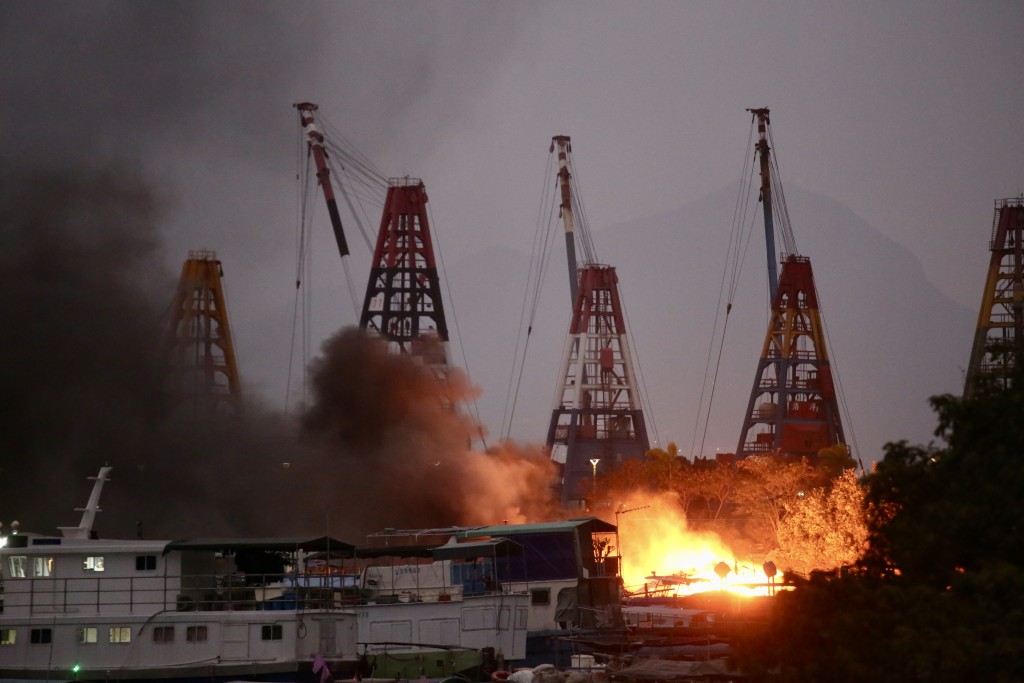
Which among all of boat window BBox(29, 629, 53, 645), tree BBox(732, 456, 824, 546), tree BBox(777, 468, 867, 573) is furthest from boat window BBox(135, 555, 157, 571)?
tree BBox(732, 456, 824, 546)

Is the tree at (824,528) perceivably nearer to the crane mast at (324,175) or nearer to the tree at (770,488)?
the tree at (770,488)

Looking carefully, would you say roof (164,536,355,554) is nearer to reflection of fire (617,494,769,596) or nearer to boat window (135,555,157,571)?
boat window (135,555,157,571)

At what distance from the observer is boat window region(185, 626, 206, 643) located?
42.7m

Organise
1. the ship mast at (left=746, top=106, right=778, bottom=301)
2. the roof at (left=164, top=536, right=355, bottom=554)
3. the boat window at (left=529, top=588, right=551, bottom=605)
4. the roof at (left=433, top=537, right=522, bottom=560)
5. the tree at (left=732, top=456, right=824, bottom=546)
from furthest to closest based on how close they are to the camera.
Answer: the ship mast at (left=746, top=106, right=778, bottom=301) → the tree at (left=732, top=456, right=824, bottom=546) → the boat window at (left=529, top=588, right=551, bottom=605) → the roof at (left=433, top=537, right=522, bottom=560) → the roof at (left=164, top=536, right=355, bottom=554)

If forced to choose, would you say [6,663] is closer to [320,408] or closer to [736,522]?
[320,408]

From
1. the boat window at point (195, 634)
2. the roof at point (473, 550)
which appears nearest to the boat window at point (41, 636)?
the boat window at point (195, 634)

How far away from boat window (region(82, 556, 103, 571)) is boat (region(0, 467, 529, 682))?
1.1 inches

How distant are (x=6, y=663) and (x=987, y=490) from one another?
91.9ft

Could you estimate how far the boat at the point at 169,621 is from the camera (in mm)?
42438

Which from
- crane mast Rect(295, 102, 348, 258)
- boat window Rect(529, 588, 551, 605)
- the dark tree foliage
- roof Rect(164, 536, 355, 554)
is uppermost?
crane mast Rect(295, 102, 348, 258)

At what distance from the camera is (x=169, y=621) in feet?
139

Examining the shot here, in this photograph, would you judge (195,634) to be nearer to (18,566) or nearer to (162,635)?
(162,635)

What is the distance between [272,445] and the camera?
100062mm

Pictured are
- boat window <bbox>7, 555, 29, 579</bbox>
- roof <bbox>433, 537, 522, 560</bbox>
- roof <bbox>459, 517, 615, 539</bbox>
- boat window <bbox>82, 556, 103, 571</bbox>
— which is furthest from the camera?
roof <bbox>459, 517, 615, 539</bbox>
